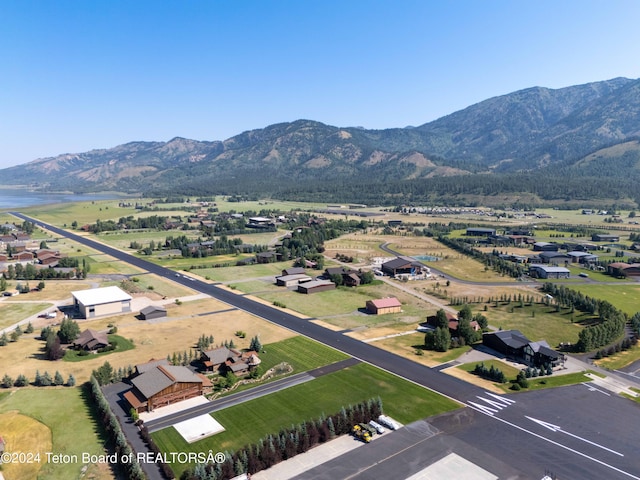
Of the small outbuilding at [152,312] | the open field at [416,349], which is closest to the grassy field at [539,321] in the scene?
the open field at [416,349]

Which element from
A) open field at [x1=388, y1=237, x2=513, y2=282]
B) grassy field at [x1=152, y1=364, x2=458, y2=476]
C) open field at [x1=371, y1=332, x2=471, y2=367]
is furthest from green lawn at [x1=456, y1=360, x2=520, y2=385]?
open field at [x1=388, y1=237, x2=513, y2=282]

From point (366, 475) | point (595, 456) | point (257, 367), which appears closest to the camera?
point (366, 475)

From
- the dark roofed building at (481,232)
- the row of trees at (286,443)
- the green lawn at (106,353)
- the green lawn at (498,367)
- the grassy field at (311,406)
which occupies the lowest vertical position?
the green lawn at (498,367)

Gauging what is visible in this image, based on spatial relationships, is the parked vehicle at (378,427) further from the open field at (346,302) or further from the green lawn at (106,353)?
the green lawn at (106,353)

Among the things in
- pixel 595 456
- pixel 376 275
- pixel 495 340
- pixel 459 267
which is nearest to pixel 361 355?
pixel 495 340

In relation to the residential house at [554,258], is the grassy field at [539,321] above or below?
below

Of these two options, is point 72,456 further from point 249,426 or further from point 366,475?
point 366,475

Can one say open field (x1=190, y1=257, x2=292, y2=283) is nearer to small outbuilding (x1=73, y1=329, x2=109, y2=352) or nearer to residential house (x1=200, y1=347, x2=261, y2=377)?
small outbuilding (x1=73, y1=329, x2=109, y2=352)
